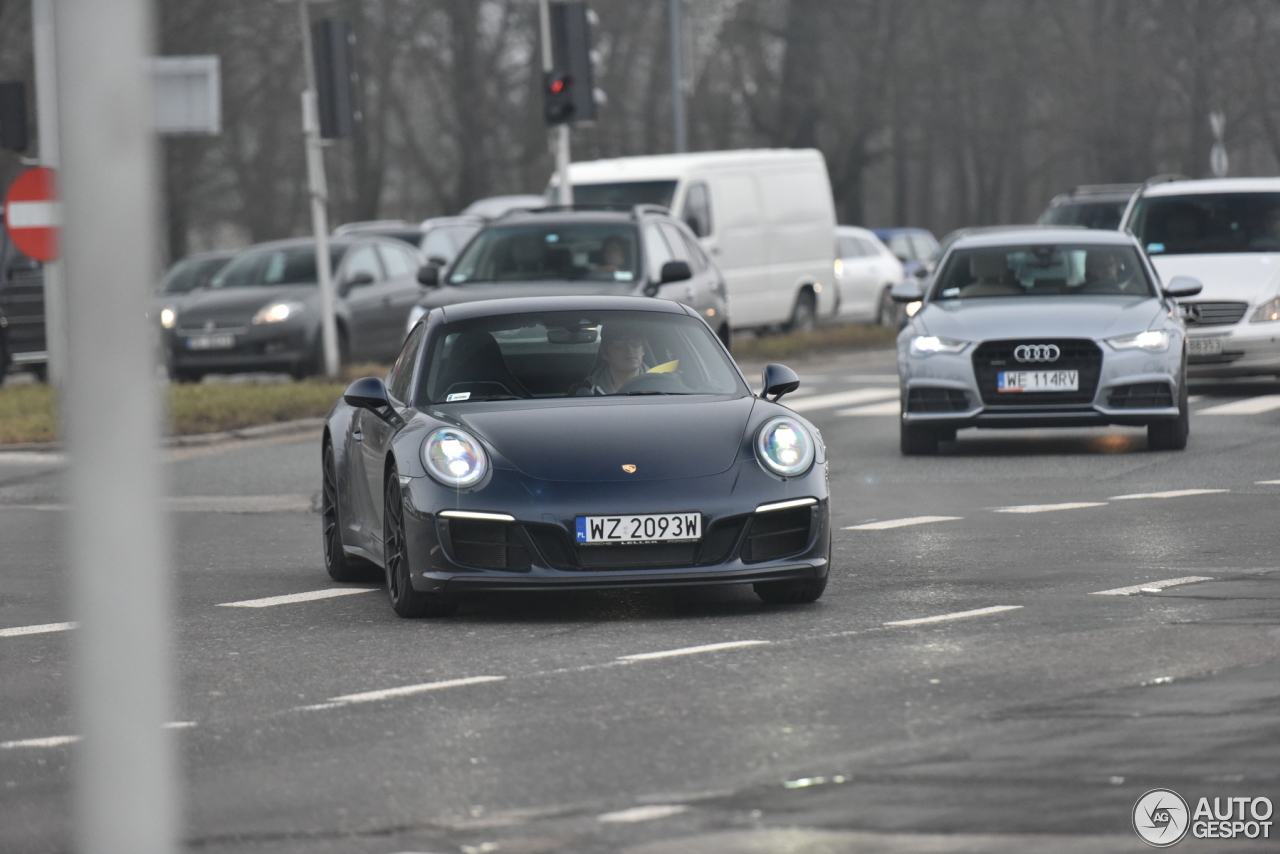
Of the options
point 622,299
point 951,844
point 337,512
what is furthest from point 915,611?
point 951,844

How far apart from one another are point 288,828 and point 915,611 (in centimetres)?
391

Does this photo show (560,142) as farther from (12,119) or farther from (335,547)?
(335,547)

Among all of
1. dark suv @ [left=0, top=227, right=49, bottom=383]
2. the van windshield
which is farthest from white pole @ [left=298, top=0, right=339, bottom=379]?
the van windshield

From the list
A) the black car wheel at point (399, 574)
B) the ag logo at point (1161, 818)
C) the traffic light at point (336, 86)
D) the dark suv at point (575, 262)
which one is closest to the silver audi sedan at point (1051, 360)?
the dark suv at point (575, 262)

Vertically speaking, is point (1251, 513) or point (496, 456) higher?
point (496, 456)

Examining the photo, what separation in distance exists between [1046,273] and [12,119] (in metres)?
8.55

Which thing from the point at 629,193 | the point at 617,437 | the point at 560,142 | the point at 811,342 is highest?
the point at 560,142

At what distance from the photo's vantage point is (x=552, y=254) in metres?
20.5

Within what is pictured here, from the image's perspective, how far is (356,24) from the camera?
56500mm

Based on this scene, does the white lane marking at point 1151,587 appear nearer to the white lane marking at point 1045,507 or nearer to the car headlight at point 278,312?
the white lane marking at point 1045,507

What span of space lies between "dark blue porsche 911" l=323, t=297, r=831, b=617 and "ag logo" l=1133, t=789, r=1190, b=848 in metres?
3.47

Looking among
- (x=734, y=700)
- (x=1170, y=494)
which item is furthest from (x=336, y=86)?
(x=734, y=700)

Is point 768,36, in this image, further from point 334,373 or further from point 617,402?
point 617,402

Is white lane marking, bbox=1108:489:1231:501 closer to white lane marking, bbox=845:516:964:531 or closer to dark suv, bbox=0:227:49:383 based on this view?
white lane marking, bbox=845:516:964:531
